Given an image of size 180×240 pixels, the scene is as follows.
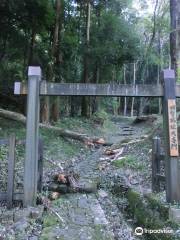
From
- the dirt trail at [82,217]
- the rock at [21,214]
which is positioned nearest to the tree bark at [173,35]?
the dirt trail at [82,217]

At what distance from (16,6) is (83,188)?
743cm

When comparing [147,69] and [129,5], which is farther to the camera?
[147,69]

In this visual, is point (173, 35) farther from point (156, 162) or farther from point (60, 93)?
point (60, 93)

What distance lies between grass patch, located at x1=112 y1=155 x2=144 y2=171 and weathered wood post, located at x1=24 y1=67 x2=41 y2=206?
3.94 metres

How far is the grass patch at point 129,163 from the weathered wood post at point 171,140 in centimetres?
325

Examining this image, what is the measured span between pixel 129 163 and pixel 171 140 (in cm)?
407

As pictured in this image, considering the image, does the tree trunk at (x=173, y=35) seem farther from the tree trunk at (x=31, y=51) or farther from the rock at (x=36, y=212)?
the rock at (x=36, y=212)

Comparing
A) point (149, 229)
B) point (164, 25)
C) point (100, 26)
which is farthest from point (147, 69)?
point (149, 229)

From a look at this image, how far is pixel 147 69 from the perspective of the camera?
121 ft

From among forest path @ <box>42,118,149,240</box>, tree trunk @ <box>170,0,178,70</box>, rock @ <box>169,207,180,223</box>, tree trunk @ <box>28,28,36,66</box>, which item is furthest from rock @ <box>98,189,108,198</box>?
tree trunk @ <box>28,28,36,66</box>

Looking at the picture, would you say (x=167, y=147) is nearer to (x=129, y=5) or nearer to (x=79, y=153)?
(x=79, y=153)

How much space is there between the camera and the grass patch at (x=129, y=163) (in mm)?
9087

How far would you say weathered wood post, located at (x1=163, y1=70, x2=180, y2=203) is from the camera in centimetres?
557

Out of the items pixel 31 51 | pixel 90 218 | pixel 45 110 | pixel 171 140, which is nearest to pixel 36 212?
pixel 90 218
